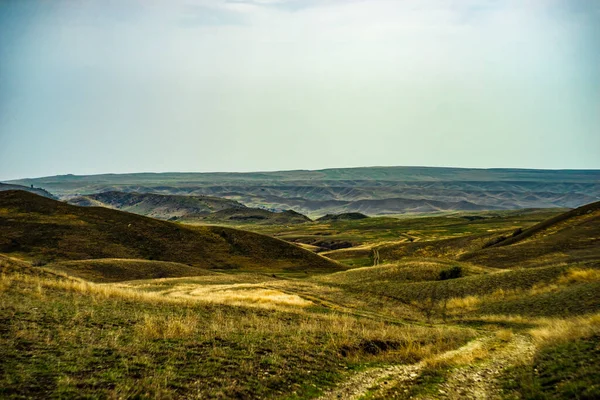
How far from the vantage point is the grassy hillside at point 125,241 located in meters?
86.8

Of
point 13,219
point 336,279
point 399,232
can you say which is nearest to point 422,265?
point 336,279

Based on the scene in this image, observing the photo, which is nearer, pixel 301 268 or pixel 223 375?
pixel 223 375

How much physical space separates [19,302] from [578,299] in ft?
102

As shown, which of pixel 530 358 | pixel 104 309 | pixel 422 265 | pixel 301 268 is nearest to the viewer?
pixel 530 358

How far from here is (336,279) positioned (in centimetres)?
5872

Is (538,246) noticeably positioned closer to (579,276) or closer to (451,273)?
(451,273)

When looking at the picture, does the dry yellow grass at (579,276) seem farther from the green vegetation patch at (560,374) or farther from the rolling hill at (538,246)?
the green vegetation patch at (560,374)

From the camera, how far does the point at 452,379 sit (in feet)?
49.9

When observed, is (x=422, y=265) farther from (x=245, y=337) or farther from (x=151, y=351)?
(x=151, y=351)

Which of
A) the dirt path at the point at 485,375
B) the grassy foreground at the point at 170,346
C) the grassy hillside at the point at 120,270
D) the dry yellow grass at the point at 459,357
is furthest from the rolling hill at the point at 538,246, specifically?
the grassy hillside at the point at 120,270

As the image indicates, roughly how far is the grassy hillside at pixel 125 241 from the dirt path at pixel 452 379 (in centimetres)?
7246

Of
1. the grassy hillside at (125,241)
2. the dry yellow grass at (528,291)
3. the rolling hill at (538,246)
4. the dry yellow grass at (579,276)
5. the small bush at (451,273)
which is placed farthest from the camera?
the grassy hillside at (125,241)

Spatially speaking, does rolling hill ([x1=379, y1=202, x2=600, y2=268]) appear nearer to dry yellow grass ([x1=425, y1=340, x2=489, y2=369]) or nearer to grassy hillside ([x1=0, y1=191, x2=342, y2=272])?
grassy hillside ([x1=0, y1=191, x2=342, y2=272])

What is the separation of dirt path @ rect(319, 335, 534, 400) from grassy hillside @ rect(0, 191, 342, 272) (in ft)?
238
